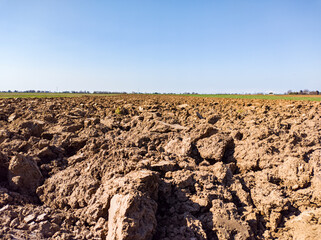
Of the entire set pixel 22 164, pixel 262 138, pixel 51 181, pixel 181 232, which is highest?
pixel 262 138

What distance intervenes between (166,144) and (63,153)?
6.38 feet

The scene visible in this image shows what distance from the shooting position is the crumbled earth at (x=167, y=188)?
2406 mm

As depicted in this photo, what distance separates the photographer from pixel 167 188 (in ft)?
9.71

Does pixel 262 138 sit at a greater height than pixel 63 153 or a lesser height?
greater

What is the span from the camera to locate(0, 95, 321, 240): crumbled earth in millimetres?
2406

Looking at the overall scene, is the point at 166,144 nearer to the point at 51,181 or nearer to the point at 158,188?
the point at 158,188

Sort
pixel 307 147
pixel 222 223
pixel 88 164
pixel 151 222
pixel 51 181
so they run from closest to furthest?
1. pixel 151 222
2. pixel 222 223
3. pixel 51 181
4. pixel 88 164
5. pixel 307 147

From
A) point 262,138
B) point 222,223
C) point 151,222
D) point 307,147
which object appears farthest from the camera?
point 262,138

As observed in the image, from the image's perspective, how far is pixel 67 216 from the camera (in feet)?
8.54

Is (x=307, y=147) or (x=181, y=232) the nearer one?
(x=181, y=232)

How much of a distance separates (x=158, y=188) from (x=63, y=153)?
220 cm

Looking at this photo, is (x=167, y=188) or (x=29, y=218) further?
(x=167, y=188)

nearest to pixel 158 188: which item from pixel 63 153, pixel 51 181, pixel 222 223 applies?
pixel 222 223

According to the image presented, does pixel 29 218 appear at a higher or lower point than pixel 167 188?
lower
